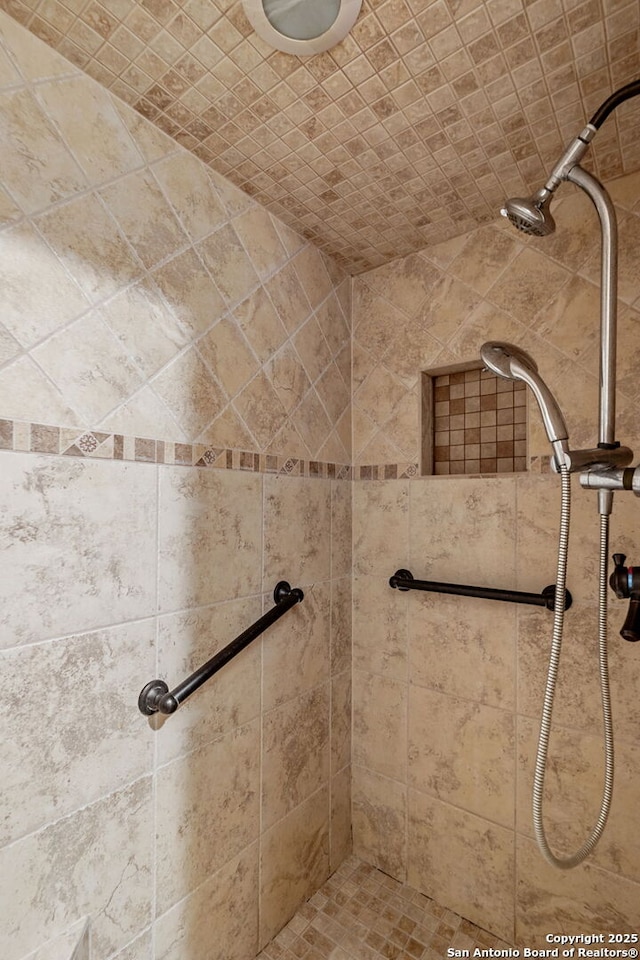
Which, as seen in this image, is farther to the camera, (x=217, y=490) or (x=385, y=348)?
(x=385, y=348)

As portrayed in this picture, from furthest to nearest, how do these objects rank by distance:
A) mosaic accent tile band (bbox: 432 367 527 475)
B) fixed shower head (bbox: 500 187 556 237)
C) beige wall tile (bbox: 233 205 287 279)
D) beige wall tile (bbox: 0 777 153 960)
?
mosaic accent tile band (bbox: 432 367 527 475) < beige wall tile (bbox: 233 205 287 279) < fixed shower head (bbox: 500 187 556 237) < beige wall tile (bbox: 0 777 153 960)

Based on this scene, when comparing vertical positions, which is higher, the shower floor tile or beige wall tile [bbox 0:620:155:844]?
beige wall tile [bbox 0:620:155:844]

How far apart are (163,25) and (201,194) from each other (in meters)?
A: 0.30

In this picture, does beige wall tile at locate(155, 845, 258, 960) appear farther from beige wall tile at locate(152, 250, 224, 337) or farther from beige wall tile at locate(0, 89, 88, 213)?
beige wall tile at locate(0, 89, 88, 213)

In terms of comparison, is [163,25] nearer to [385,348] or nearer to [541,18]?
[541,18]

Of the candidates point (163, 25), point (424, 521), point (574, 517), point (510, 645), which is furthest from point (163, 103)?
point (510, 645)

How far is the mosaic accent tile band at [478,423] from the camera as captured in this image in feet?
4.29

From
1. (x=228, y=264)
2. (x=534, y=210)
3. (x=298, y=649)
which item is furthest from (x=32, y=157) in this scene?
(x=298, y=649)

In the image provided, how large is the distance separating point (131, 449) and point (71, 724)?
0.50 meters

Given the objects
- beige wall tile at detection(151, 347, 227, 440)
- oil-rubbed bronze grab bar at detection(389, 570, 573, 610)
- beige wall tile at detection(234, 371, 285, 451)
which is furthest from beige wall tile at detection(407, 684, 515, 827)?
beige wall tile at detection(151, 347, 227, 440)

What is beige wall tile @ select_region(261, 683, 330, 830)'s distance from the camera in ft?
3.86

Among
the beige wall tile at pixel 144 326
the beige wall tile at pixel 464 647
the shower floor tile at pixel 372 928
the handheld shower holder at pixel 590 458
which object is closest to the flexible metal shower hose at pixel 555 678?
the handheld shower holder at pixel 590 458

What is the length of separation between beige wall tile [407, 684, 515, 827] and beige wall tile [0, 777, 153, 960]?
780 millimetres

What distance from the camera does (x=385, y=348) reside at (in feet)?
4.84
